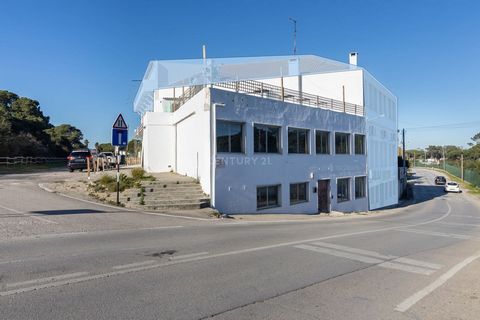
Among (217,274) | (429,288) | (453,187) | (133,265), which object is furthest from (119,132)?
(453,187)

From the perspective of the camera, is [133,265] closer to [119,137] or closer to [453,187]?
[119,137]

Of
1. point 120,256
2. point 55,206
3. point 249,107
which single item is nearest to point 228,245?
point 120,256

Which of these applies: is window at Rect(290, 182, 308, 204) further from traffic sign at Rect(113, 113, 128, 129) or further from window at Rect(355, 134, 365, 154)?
traffic sign at Rect(113, 113, 128, 129)

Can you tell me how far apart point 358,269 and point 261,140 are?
45.8 feet

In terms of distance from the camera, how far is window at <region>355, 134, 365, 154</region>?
31016mm

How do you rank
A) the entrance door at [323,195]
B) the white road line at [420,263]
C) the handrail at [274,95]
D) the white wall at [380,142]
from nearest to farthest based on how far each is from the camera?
the white road line at [420,263], the handrail at [274,95], the entrance door at [323,195], the white wall at [380,142]

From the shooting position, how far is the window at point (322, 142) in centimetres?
2581

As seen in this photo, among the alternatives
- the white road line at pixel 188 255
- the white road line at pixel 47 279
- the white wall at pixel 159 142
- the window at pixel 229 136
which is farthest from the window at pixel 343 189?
the white road line at pixel 47 279

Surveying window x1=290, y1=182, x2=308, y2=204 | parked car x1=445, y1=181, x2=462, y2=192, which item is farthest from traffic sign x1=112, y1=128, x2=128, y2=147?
parked car x1=445, y1=181, x2=462, y2=192

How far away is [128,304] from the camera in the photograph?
4.84 metres

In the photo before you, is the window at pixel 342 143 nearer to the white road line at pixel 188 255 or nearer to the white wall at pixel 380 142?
the white wall at pixel 380 142

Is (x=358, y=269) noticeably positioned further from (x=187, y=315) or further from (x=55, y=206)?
(x=55, y=206)

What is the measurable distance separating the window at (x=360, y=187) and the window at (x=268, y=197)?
12228mm

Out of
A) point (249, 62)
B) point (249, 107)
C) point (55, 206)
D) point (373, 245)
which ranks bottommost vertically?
point (373, 245)
